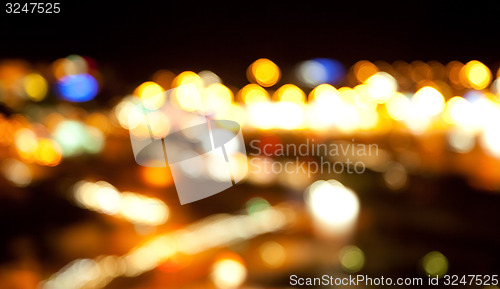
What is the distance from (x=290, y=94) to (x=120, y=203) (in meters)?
8.25

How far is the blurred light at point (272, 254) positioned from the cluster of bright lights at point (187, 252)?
0.25 meters

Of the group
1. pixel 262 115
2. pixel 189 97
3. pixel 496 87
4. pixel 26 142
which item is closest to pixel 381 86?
pixel 262 115

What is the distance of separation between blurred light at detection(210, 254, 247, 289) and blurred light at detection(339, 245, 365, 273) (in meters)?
0.86

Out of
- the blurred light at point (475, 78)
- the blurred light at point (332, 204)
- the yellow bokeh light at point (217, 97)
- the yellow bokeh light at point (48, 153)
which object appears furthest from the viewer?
the blurred light at point (475, 78)

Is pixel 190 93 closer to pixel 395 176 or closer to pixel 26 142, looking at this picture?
pixel 26 142

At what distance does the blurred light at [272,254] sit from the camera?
531 centimetres

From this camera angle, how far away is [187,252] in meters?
5.69

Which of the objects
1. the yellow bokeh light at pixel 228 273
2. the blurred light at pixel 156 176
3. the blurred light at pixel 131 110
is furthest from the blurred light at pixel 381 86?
the yellow bokeh light at pixel 228 273

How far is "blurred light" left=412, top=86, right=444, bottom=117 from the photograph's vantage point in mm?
15859

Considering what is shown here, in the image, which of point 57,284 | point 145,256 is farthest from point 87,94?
point 57,284

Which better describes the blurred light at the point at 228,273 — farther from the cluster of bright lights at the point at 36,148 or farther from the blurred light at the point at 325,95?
the blurred light at the point at 325,95

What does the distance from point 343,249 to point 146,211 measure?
2.94 metres

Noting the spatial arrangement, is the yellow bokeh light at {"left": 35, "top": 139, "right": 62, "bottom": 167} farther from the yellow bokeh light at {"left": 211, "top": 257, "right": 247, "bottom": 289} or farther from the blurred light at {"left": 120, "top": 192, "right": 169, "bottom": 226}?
the yellow bokeh light at {"left": 211, "top": 257, "right": 247, "bottom": 289}

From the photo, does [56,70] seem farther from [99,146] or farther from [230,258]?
[230,258]
